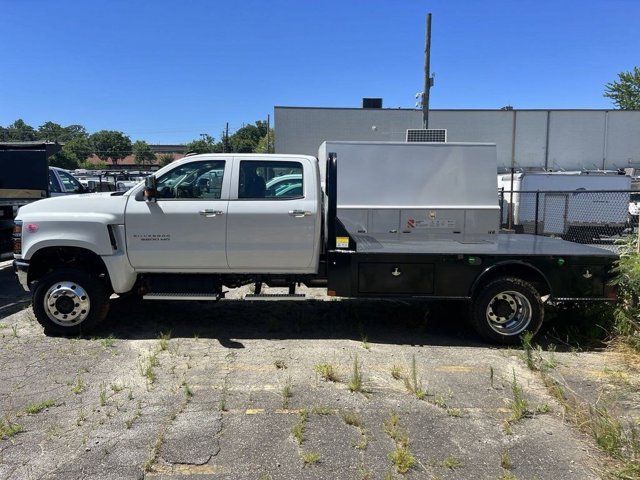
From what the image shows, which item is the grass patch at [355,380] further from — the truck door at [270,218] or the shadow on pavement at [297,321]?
the truck door at [270,218]

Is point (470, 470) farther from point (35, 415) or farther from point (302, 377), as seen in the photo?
point (35, 415)

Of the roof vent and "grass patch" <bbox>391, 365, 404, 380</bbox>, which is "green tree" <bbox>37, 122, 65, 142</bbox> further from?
"grass patch" <bbox>391, 365, 404, 380</bbox>

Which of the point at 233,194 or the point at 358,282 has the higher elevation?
the point at 233,194

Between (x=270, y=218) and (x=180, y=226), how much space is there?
1.05 meters

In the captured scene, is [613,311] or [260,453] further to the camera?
[613,311]


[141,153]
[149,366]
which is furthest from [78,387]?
[141,153]

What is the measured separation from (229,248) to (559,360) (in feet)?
12.7

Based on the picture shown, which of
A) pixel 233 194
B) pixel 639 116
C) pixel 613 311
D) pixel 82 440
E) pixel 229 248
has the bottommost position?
pixel 82 440

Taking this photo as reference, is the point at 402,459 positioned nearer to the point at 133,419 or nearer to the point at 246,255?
the point at 133,419

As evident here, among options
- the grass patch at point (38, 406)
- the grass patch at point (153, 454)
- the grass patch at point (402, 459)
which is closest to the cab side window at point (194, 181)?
the grass patch at point (38, 406)

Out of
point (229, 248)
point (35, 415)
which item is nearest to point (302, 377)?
point (229, 248)

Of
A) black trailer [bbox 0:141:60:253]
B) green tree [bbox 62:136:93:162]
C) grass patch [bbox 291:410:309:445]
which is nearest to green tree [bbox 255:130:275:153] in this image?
black trailer [bbox 0:141:60:253]

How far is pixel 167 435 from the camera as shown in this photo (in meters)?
3.87

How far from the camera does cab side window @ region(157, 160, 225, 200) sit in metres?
6.20
